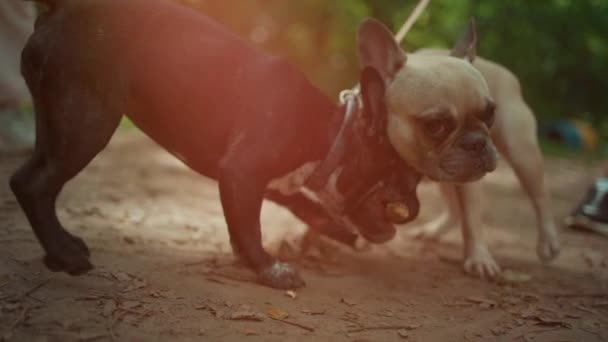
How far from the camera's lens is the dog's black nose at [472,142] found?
2.78 metres

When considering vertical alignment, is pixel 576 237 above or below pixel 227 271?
Answer: above

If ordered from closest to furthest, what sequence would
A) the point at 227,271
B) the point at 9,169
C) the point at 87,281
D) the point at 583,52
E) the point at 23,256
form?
the point at 87,281, the point at 23,256, the point at 227,271, the point at 9,169, the point at 583,52

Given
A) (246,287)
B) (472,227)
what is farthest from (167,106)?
(472,227)

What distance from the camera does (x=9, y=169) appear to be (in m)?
4.59

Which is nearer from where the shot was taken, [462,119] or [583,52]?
[462,119]

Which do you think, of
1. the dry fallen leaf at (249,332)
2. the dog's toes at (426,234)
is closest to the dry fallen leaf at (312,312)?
the dry fallen leaf at (249,332)

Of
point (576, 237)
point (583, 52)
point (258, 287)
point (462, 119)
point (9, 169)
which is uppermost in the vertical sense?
point (583, 52)

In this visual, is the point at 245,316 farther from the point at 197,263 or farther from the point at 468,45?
the point at 468,45

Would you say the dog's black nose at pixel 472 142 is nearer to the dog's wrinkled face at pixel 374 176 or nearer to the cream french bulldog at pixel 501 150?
the dog's wrinkled face at pixel 374 176

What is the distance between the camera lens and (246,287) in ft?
9.53

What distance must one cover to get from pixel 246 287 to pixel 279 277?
0.52ft

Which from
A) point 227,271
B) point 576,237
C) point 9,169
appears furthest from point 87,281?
point 576,237

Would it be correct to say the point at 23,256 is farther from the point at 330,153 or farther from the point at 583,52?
the point at 583,52

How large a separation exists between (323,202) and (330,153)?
0.35m
